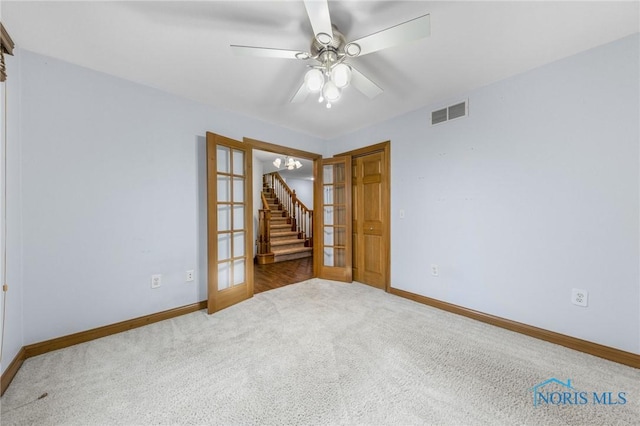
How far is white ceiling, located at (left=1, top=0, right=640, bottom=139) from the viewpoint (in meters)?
1.44

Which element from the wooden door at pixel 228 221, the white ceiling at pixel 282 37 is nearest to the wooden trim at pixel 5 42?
the white ceiling at pixel 282 37

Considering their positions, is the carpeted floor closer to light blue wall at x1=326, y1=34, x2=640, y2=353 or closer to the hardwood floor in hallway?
light blue wall at x1=326, y1=34, x2=640, y2=353

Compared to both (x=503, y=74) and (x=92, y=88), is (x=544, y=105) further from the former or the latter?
(x=92, y=88)

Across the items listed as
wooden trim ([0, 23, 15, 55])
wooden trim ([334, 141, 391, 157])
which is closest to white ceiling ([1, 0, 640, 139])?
wooden trim ([0, 23, 15, 55])

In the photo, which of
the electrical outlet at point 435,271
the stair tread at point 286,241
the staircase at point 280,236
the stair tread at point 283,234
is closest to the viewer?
the electrical outlet at point 435,271

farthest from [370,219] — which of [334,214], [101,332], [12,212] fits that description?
[12,212]

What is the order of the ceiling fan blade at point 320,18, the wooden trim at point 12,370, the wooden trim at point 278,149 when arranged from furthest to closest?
the wooden trim at point 278,149
the wooden trim at point 12,370
the ceiling fan blade at point 320,18

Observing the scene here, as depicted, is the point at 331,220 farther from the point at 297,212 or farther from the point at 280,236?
the point at 297,212

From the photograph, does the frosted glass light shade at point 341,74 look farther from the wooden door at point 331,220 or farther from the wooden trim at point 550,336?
the wooden trim at point 550,336

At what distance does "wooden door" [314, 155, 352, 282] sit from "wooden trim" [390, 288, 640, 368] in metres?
1.49

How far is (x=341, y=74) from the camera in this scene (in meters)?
1.48

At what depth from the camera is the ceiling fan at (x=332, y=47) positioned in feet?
4.04

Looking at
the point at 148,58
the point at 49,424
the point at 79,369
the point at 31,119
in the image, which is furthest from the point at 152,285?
the point at 148,58

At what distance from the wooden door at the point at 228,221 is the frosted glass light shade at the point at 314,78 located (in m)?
1.50
